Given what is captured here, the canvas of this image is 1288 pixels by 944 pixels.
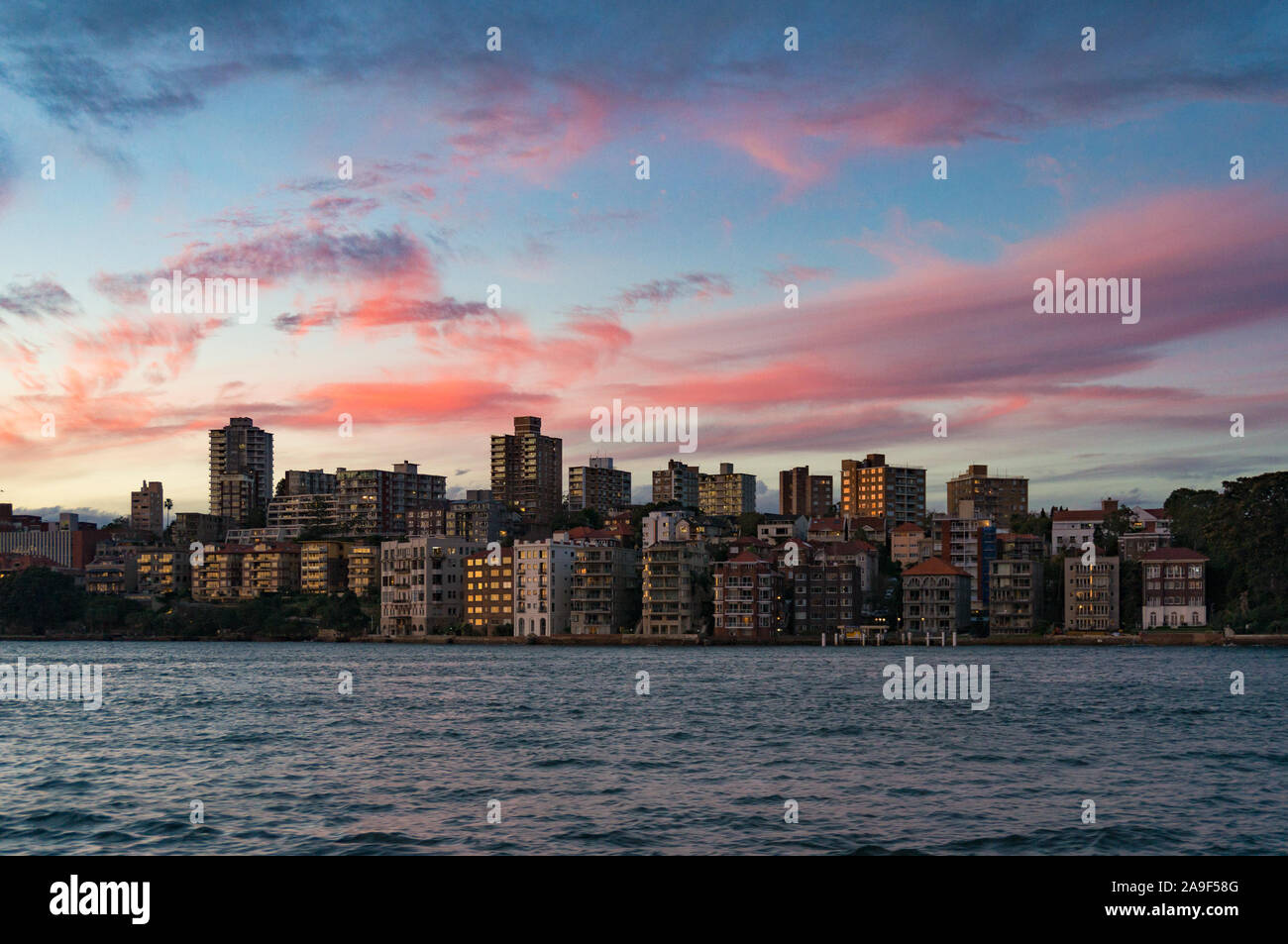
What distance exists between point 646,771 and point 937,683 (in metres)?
Answer: 45.4

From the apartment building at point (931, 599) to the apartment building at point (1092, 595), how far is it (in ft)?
42.8

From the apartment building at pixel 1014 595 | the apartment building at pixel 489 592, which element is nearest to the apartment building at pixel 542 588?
the apartment building at pixel 489 592

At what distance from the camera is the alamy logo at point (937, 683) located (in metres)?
61.1

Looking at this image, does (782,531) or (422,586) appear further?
(782,531)

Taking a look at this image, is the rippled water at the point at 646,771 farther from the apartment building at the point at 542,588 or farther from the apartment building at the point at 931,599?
the apartment building at the point at 542,588

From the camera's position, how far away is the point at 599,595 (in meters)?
160

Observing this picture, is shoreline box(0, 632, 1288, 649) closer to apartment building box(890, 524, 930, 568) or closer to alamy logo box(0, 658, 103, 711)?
apartment building box(890, 524, 930, 568)

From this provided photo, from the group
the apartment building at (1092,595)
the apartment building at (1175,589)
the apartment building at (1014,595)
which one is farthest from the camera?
the apartment building at (1014,595)

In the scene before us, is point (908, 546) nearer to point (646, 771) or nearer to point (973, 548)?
point (973, 548)

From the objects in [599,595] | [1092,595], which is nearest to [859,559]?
[1092,595]
